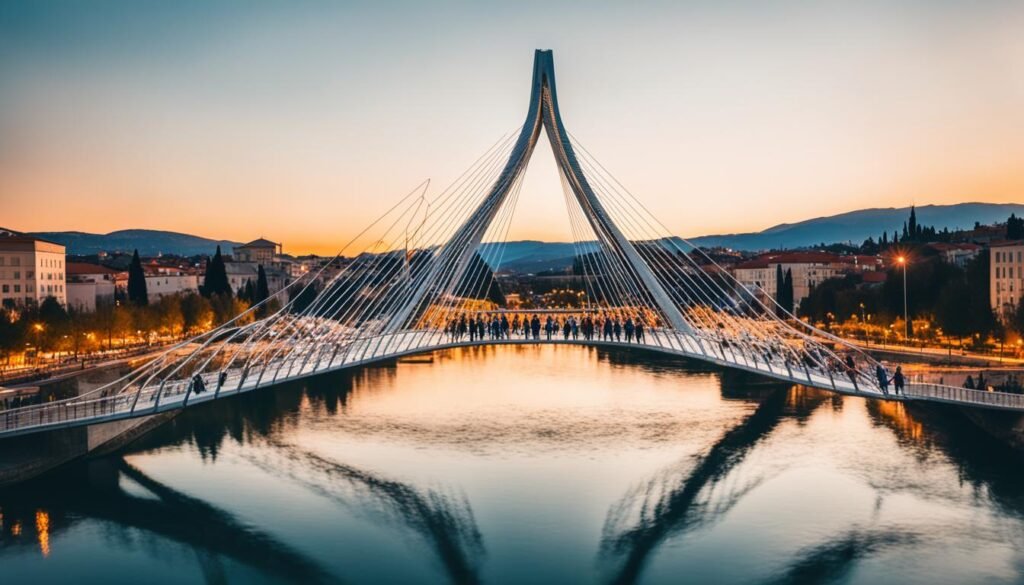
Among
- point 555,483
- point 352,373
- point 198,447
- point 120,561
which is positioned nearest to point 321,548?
point 120,561

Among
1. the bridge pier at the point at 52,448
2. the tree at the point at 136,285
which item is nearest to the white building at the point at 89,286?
the tree at the point at 136,285

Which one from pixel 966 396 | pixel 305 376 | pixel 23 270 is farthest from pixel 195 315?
pixel 966 396

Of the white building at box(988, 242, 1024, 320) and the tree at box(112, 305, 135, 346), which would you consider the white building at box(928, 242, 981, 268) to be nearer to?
the white building at box(988, 242, 1024, 320)

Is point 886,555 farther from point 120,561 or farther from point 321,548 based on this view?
point 120,561

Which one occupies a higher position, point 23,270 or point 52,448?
point 23,270

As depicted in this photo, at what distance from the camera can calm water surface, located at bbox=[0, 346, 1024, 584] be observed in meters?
14.4

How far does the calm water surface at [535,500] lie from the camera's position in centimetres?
1440

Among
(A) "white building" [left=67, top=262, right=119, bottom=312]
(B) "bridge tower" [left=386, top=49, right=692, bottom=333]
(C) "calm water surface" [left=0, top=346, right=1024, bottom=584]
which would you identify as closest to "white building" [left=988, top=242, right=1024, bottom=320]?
(C) "calm water surface" [left=0, top=346, right=1024, bottom=584]

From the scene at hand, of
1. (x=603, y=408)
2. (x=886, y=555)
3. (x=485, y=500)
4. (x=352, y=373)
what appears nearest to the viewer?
(x=886, y=555)

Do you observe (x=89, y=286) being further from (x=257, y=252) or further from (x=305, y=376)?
(x=257, y=252)

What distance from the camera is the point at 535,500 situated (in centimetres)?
1747

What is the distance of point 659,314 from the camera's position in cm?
2231

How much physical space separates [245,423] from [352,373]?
33.2 feet

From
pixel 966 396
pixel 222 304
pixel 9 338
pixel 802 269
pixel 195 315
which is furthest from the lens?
pixel 802 269
